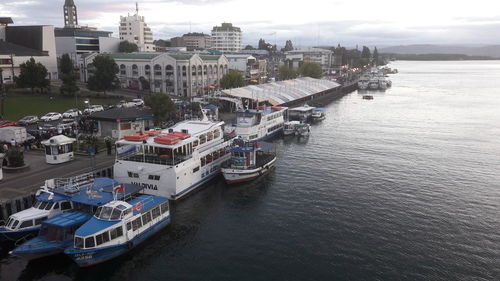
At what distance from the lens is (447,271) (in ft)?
87.9

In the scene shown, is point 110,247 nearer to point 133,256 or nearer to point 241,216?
point 133,256

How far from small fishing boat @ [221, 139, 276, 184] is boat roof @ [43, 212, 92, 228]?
17.4 metres

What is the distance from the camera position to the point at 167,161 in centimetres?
3831

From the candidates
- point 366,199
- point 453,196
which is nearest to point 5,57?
point 366,199

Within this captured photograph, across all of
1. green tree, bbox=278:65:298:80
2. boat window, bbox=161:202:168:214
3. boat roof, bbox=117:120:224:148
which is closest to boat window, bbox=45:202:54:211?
boat window, bbox=161:202:168:214

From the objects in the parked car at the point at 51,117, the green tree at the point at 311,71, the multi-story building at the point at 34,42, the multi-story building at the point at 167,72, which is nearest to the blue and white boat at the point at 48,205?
the parked car at the point at 51,117

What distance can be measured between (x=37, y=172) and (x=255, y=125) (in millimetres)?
33576

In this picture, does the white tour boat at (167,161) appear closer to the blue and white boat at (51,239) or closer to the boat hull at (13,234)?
the blue and white boat at (51,239)

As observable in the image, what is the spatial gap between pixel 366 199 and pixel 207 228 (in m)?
16.8

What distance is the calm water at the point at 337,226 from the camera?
1059 inches

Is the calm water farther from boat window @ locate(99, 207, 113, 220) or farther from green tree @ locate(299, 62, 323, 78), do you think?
green tree @ locate(299, 62, 323, 78)

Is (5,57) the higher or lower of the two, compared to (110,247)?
higher

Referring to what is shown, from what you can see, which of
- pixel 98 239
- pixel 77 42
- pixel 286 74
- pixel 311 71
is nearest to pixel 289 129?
pixel 98 239

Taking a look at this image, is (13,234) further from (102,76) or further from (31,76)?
(102,76)
